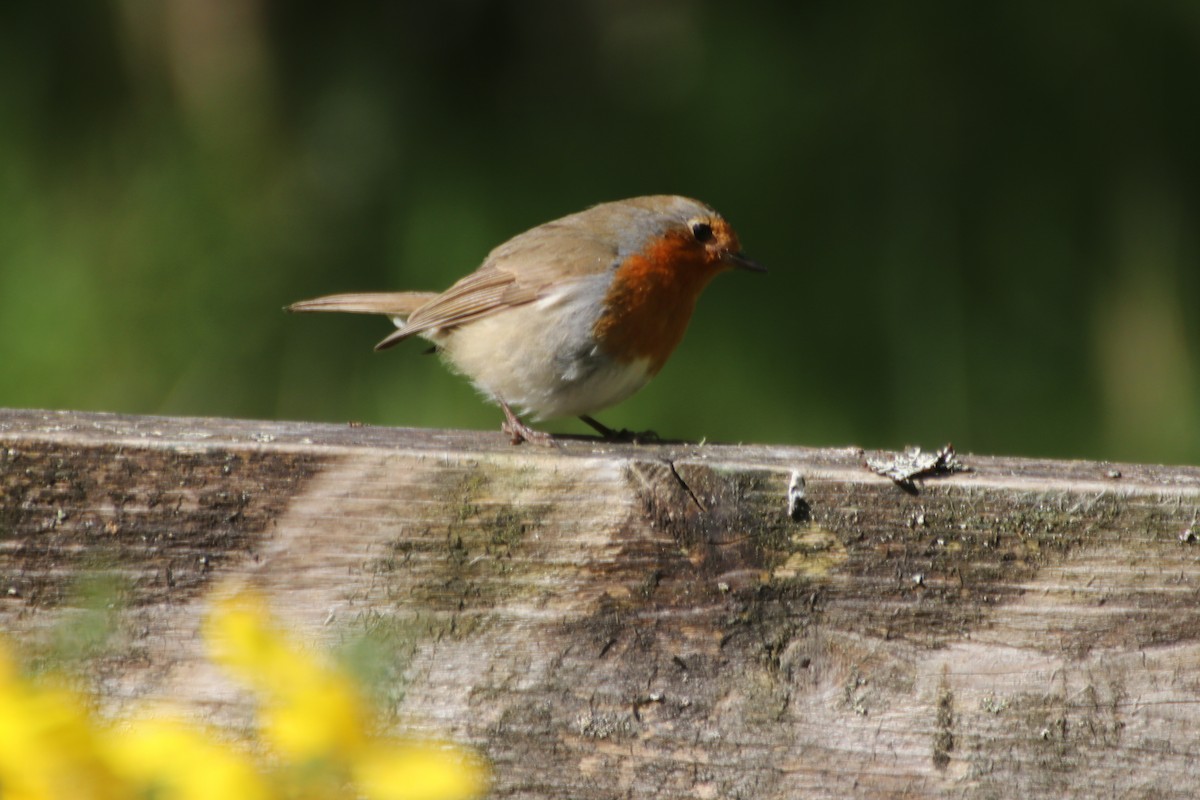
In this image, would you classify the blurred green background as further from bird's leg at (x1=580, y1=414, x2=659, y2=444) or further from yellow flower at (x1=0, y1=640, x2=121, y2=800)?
yellow flower at (x1=0, y1=640, x2=121, y2=800)

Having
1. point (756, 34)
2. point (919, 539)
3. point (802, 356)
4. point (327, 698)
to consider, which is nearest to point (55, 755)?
point (327, 698)

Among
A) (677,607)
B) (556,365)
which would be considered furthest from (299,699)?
(556,365)

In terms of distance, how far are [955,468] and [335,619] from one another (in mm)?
816

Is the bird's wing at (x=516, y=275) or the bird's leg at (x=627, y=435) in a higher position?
the bird's wing at (x=516, y=275)

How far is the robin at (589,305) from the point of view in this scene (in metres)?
3.51

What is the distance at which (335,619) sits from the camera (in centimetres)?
171

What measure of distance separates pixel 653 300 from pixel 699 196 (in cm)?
93

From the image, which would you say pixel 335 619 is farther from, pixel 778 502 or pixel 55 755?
pixel 55 755

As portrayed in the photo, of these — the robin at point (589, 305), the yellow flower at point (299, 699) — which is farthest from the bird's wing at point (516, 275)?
the yellow flower at point (299, 699)

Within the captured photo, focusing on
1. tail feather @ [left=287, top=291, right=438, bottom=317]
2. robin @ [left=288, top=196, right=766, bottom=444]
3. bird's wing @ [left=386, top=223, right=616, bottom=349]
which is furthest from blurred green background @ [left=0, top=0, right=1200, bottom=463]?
robin @ [left=288, top=196, right=766, bottom=444]

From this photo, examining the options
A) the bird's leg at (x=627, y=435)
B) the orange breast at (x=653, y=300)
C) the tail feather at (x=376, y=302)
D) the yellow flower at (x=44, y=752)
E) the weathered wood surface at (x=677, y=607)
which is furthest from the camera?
the tail feather at (x=376, y=302)

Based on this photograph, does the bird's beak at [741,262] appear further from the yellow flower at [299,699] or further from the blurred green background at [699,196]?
the yellow flower at [299,699]

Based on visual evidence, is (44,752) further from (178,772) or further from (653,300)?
(653,300)

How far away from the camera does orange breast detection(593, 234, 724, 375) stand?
3488 mm
